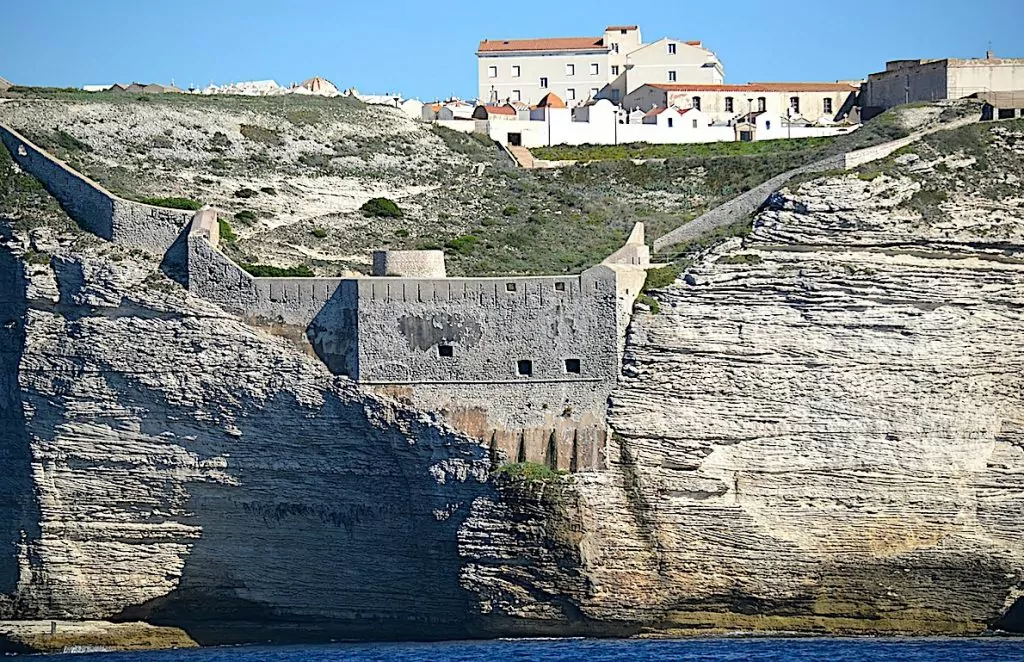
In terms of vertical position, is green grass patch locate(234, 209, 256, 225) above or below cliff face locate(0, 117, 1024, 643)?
above

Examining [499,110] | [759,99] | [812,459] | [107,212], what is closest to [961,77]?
[759,99]

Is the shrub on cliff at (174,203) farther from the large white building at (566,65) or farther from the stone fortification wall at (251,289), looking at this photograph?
the large white building at (566,65)

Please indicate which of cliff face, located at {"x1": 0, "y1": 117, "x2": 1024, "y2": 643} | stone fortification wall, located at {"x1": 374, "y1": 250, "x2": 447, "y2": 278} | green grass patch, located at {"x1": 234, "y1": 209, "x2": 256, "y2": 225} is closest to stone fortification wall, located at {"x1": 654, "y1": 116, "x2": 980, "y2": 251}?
cliff face, located at {"x1": 0, "y1": 117, "x2": 1024, "y2": 643}

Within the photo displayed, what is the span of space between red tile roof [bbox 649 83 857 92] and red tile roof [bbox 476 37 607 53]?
8.33 m

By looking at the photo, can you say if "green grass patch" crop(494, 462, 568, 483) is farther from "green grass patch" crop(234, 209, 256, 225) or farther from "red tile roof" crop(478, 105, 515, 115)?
"red tile roof" crop(478, 105, 515, 115)

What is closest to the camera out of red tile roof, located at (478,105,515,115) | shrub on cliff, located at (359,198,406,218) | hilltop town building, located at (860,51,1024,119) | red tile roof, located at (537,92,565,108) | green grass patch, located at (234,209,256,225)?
green grass patch, located at (234,209,256,225)

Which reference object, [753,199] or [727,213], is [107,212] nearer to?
[727,213]

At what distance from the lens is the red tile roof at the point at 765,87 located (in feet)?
254

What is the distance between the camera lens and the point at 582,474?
50062mm

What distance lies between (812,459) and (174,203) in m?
17.9

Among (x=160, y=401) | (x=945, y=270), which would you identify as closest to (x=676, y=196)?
(x=945, y=270)

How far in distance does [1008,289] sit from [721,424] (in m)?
7.39

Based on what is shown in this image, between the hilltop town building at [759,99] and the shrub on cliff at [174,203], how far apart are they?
2318 cm

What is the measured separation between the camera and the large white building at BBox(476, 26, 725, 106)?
8469cm
